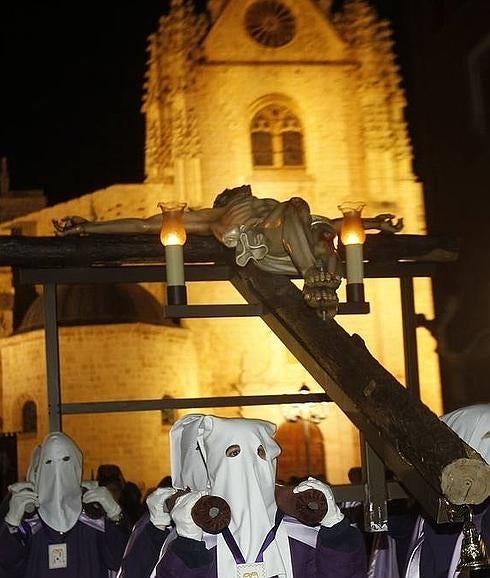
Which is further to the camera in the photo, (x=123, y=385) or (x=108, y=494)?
(x=123, y=385)

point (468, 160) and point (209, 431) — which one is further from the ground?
point (468, 160)

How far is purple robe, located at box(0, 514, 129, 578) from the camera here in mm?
5672

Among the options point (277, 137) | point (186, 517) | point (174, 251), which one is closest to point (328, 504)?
point (186, 517)

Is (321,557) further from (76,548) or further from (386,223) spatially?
(386,223)

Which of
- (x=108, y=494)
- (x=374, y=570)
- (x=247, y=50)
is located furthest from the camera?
(x=247, y=50)

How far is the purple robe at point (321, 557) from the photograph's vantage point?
3947 millimetres

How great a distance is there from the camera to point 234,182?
1075 inches

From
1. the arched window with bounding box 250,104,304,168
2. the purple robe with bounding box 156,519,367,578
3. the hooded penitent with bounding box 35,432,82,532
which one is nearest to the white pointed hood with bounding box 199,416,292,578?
the purple robe with bounding box 156,519,367,578

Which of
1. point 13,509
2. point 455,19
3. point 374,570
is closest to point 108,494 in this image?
point 13,509

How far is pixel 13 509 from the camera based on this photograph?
5.45m

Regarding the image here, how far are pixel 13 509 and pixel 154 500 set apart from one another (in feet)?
4.51

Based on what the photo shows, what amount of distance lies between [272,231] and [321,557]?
1895 mm

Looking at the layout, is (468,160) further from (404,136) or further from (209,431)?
(209,431)

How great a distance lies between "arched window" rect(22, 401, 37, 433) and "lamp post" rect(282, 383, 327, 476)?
6.07 m
